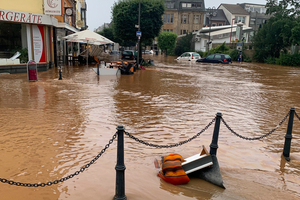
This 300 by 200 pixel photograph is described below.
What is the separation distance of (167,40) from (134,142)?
1903 inches

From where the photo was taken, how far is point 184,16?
65.1 m

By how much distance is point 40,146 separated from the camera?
190 inches

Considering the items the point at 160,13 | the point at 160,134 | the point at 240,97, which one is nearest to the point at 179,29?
the point at 160,13

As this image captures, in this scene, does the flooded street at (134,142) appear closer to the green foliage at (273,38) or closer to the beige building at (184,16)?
the green foliage at (273,38)

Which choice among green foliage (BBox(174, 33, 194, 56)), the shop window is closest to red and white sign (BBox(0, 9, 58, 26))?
the shop window

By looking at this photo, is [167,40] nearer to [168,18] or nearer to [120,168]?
[168,18]

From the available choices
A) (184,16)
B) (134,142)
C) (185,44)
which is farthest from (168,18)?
(134,142)

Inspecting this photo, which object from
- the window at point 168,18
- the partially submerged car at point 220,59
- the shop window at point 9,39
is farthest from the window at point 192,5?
the shop window at point 9,39

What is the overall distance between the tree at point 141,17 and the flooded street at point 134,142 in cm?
1706

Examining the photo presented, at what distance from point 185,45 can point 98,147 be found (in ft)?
160

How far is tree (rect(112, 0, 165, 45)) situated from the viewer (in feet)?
84.1

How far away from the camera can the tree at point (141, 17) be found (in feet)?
84.1

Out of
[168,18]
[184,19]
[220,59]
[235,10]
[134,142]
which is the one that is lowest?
[134,142]

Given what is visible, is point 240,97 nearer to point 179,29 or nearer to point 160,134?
point 160,134
